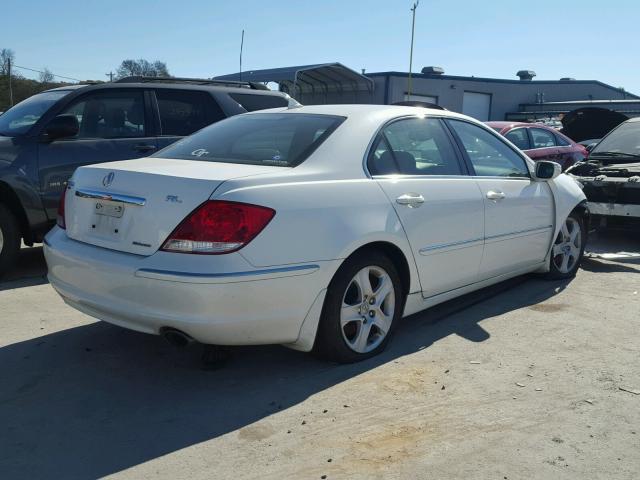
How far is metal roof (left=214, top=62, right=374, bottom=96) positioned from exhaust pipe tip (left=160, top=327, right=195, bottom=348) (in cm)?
2014

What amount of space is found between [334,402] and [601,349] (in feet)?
6.54

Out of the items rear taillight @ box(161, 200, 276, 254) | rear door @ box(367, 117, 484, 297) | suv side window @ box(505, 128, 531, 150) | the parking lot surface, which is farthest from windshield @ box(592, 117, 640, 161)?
rear taillight @ box(161, 200, 276, 254)

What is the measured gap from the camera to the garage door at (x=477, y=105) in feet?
116

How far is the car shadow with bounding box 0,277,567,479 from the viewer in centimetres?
289

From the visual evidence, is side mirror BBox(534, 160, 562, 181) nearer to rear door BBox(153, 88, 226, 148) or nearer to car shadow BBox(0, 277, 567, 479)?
car shadow BBox(0, 277, 567, 479)

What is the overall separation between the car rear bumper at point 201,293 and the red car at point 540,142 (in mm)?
7623

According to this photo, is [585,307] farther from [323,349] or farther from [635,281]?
[323,349]

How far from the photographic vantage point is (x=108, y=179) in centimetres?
364

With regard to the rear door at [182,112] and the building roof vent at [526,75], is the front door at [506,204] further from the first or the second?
the building roof vent at [526,75]

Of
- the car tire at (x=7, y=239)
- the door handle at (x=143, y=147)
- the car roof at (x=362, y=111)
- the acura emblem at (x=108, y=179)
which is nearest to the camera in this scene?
the acura emblem at (x=108, y=179)

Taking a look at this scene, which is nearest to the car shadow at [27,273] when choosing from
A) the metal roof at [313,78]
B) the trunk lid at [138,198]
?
the trunk lid at [138,198]

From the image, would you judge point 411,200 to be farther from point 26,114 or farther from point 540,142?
point 540,142

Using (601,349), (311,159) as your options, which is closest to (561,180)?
(601,349)

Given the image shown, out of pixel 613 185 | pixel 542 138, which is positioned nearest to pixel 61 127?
pixel 613 185
